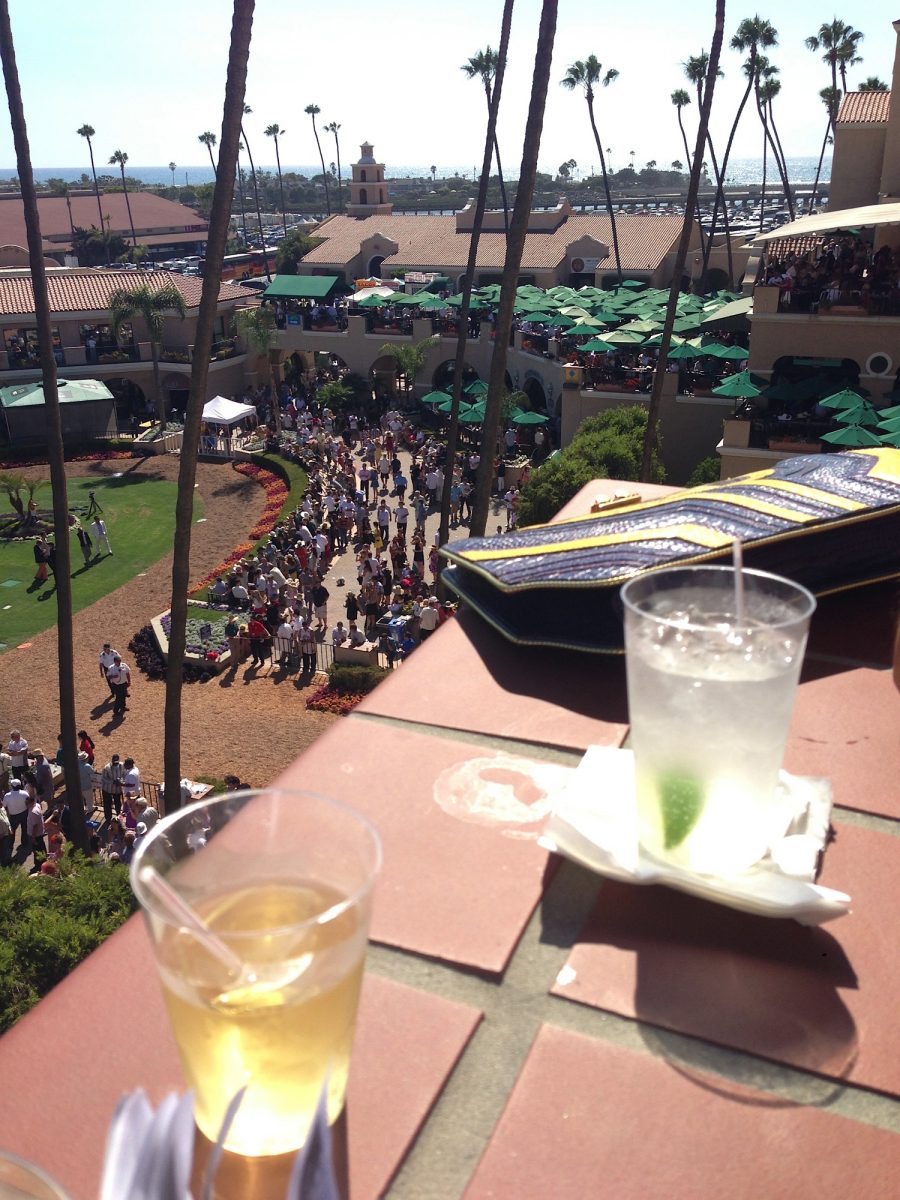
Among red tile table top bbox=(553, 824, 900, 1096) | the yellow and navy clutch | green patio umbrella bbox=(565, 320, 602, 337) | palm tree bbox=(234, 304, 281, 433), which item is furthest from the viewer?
palm tree bbox=(234, 304, 281, 433)

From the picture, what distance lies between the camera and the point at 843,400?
60.1 ft

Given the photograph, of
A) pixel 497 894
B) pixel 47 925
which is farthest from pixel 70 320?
pixel 497 894

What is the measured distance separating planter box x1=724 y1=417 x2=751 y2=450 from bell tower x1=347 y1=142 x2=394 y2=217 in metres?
43.8

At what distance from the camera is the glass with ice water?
1.33 m

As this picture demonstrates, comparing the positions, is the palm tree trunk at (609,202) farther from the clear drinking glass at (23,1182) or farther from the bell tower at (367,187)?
the clear drinking glass at (23,1182)

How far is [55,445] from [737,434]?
12.9 metres

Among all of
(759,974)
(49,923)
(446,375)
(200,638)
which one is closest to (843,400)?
(200,638)

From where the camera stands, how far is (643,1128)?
1.07 metres

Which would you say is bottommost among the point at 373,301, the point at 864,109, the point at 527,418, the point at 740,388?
the point at 527,418

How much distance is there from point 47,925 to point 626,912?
8340 millimetres

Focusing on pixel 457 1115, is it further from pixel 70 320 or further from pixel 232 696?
pixel 70 320

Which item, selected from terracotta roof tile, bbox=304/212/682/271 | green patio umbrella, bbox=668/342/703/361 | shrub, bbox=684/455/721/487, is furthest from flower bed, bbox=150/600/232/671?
terracotta roof tile, bbox=304/212/682/271

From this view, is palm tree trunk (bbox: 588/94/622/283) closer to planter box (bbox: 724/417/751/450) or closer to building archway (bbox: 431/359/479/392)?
building archway (bbox: 431/359/479/392)

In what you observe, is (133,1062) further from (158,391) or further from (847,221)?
(158,391)
